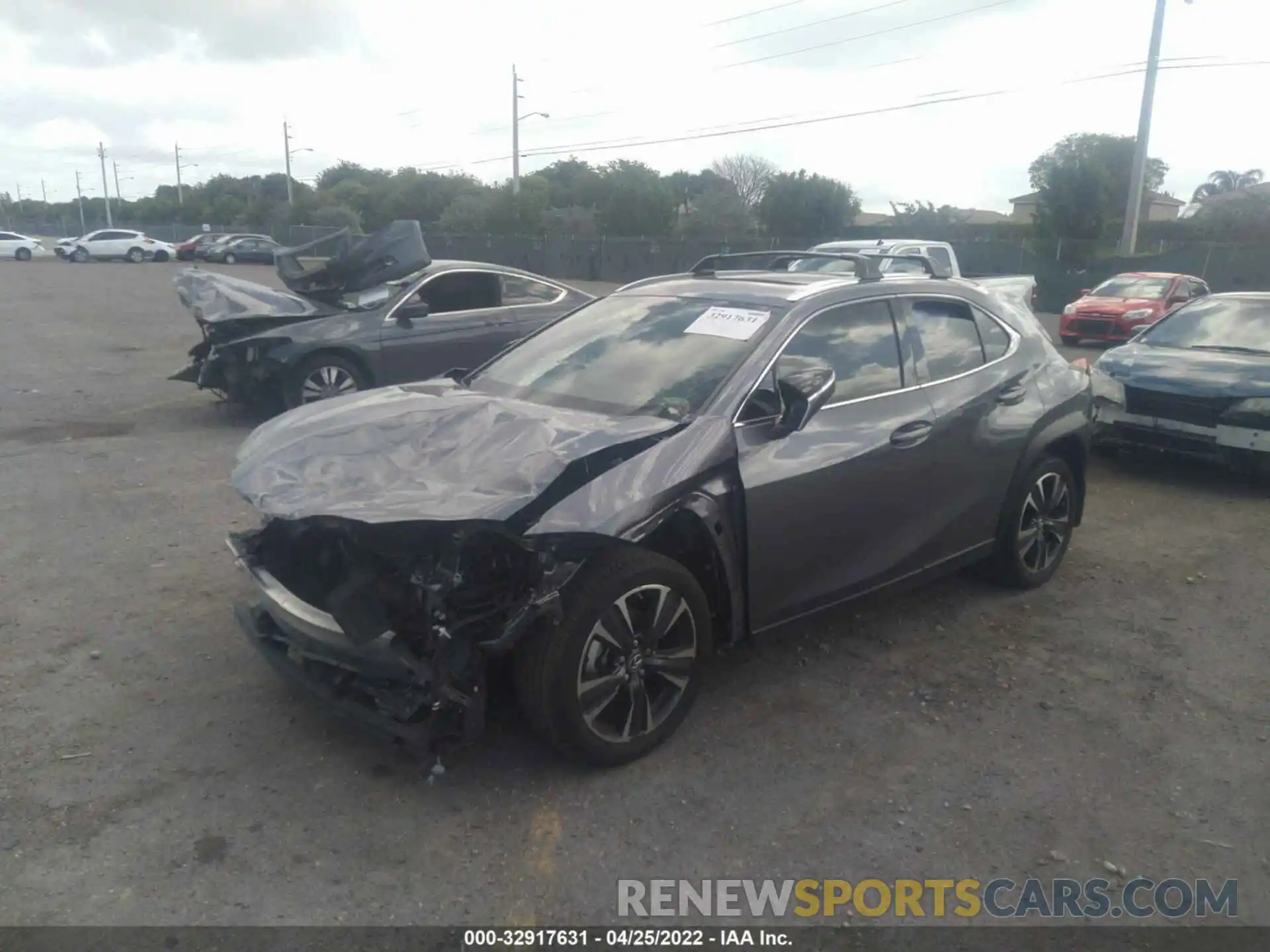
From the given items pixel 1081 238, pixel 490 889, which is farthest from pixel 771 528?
pixel 1081 238

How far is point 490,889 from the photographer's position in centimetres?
297

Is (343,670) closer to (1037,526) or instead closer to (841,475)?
(841,475)

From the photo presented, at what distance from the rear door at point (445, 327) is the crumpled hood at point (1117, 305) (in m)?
13.9

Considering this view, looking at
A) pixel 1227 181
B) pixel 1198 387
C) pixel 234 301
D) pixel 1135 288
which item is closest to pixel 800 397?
pixel 1198 387

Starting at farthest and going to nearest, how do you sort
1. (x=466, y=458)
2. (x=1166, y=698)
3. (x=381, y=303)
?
(x=381, y=303), (x=1166, y=698), (x=466, y=458)

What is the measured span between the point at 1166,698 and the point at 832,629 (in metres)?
1.47

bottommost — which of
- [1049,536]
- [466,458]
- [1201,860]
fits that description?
[1201,860]

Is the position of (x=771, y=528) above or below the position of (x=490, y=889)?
above

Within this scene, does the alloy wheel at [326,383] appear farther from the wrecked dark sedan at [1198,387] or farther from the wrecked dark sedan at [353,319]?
the wrecked dark sedan at [1198,387]

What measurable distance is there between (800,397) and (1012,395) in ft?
5.49

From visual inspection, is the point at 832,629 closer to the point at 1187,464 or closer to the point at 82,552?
the point at 82,552

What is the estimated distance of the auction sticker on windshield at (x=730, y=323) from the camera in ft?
13.9

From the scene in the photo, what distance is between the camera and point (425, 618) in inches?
126

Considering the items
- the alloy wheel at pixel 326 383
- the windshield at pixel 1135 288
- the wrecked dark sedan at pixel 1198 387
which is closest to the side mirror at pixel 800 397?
the wrecked dark sedan at pixel 1198 387
